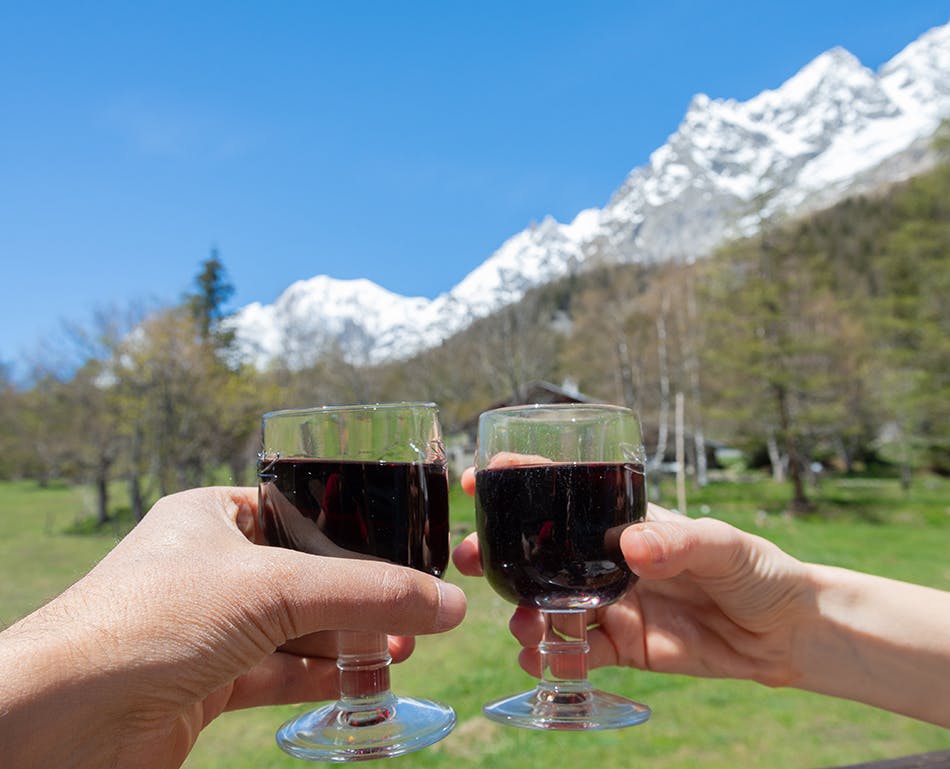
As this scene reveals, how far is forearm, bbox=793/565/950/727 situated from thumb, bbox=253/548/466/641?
1.34m

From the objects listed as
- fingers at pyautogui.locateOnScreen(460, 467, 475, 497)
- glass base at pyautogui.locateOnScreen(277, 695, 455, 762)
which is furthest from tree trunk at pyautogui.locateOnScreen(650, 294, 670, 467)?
glass base at pyautogui.locateOnScreen(277, 695, 455, 762)

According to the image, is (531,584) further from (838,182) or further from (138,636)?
(838,182)

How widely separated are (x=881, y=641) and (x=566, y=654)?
101cm

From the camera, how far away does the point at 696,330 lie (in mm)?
37375

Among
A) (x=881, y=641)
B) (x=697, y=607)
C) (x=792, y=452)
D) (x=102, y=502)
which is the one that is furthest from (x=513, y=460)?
(x=102, y=502)

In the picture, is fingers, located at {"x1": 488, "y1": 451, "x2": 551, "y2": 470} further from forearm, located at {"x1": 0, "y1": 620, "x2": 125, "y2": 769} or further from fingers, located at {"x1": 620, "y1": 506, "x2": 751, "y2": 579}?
forearm, located at {"x1": 0, "y1": 620, "x2": 125, "y2": 769}

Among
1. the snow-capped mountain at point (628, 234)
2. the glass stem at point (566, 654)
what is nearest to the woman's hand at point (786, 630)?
the glass stem at point (566, 654)

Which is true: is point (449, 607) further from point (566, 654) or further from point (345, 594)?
point (566, 654)

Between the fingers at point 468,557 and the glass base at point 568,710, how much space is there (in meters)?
0.38

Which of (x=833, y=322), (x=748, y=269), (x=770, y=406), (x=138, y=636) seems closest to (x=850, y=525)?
(x=770, y=406)

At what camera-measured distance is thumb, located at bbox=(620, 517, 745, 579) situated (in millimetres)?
1688

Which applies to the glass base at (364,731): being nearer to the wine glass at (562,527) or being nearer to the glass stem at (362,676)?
the glass stem at (362,676)

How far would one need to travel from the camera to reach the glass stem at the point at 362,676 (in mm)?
1638

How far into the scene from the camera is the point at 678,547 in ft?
5.64
